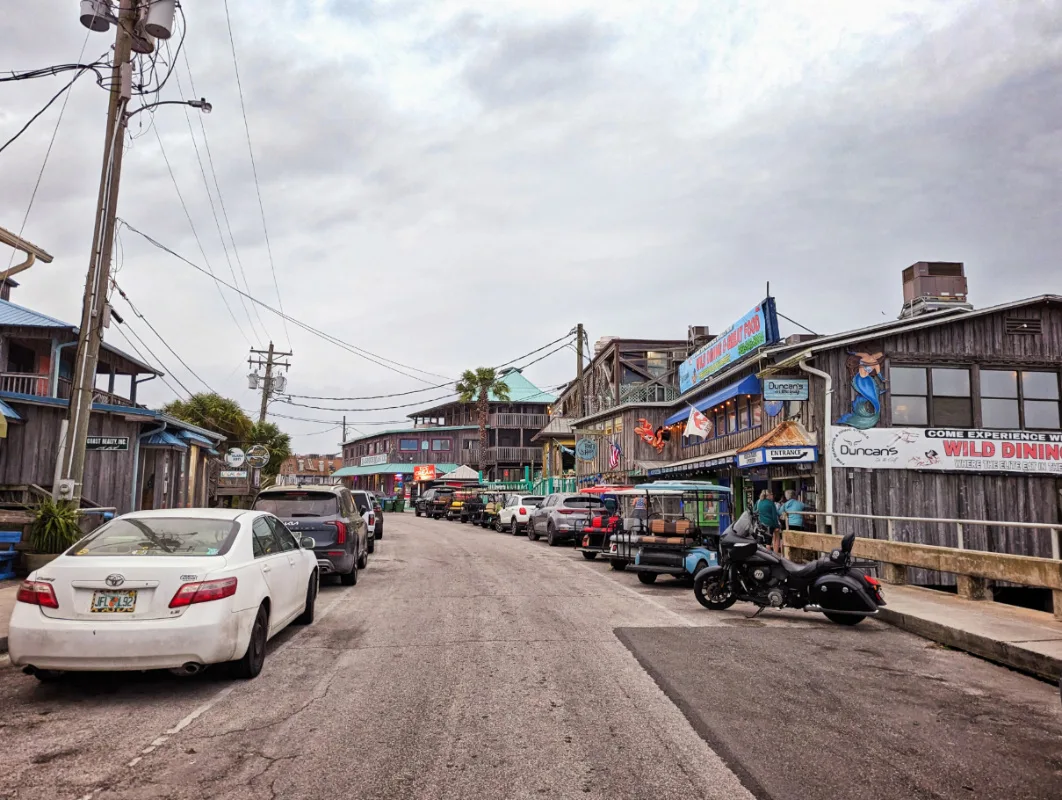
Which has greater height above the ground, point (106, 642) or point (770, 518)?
point (770, 518)

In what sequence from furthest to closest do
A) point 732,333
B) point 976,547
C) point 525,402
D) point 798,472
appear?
point 525,402, point 732,333, point 798,472, point 976,547

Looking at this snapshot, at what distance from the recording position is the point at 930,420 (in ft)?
65.8

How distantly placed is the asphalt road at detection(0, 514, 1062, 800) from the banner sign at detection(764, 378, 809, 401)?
1054 cm

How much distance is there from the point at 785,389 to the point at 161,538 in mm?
16006

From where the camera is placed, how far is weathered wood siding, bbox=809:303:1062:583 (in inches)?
766

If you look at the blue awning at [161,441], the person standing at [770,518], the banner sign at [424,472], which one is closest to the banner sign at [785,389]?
the person standing at [770,518]

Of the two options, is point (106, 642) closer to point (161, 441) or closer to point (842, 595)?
point (842, 595)

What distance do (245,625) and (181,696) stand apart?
0.71m

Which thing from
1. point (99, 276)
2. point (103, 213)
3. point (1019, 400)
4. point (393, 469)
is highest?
point (103, 213)

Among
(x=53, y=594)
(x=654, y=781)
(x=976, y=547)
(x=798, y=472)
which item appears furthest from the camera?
(x=798, y=472)

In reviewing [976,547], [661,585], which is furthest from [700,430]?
[661,585]

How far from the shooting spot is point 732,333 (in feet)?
78.6

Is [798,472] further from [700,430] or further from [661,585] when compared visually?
[661,585]

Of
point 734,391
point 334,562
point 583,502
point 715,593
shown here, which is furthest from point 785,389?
point 334,562
